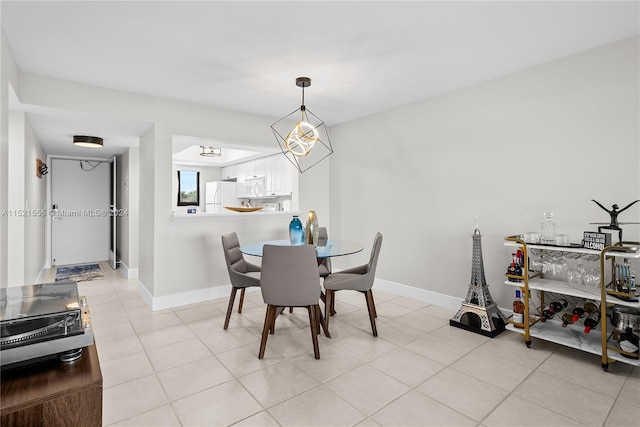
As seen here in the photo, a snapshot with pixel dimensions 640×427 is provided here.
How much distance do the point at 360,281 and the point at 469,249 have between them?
4.43 ft

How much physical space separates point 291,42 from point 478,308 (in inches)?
109

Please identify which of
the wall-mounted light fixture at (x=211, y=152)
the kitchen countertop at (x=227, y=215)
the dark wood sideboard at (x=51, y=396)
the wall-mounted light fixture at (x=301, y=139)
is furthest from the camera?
the wall-mounted light fixture at (x=211, y=152)

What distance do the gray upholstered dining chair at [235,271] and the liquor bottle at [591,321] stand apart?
104 inches

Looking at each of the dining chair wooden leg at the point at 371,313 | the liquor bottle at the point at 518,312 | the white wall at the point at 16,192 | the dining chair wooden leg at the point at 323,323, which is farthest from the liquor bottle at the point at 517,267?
the white wall at the point at 16,192

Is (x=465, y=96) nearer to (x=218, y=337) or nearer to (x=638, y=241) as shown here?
(x=638, y=241)

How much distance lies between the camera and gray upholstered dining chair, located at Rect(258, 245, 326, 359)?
255cm

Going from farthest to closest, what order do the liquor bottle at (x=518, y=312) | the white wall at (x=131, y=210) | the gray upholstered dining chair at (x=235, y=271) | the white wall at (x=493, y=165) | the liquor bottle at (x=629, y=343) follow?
1. the white wall at (x=131, y=210)
2. the gray upholstered dining chair at (x=235, y=271)
3. the liquor bottle at (x=518, y=312)
4. the white wall at (x=493, y=165)
5. the liquor bottle at (x=629, y=343)

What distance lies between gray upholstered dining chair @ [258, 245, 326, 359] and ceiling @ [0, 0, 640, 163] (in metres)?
1.56

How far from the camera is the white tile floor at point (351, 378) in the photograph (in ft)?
6.25

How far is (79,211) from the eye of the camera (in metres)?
6.48

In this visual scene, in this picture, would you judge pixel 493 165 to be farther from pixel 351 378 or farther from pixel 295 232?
pixel 351 378

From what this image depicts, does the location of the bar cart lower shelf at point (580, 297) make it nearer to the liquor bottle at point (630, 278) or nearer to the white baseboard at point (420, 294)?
the liquor bottle at point (630, 278)

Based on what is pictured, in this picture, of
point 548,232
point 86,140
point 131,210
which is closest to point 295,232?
point 548,232

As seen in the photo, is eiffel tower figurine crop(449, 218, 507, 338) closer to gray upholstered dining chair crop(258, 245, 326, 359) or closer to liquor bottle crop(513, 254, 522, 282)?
liquor bottle crop(513, 254, 522, 282)
